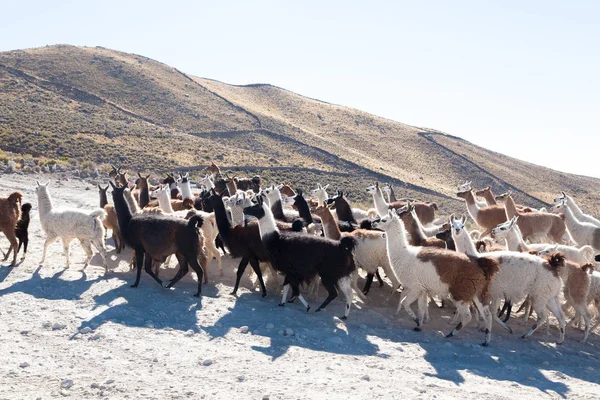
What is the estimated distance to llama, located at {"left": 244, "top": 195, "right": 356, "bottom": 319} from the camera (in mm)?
8648

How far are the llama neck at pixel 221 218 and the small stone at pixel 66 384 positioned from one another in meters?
4.66

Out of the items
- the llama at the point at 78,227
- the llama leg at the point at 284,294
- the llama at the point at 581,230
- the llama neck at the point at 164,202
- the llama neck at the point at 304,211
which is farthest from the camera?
the llama at the point at 581,230

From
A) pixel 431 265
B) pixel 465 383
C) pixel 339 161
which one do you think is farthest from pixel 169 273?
pixel 339 161

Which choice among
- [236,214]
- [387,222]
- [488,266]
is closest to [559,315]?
[488,266]

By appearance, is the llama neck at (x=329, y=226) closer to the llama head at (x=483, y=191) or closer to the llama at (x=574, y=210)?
the llama at (x=574, y=210)

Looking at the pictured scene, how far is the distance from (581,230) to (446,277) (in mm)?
6917

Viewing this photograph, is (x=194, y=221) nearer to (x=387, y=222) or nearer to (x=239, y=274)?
(x=239, y=274)

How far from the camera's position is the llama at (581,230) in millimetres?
12664

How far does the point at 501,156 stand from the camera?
72.6 metres

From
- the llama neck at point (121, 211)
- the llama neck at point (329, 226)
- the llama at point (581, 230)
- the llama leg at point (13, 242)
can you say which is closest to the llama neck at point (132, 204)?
the llama neck at point (121, 211)

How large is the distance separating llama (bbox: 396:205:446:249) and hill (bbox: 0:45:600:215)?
24921 mm

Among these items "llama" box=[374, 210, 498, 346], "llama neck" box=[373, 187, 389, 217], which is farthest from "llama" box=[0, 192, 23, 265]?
"llama neck" box=[373, 187, 389, 217]

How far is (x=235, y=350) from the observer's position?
670 cm

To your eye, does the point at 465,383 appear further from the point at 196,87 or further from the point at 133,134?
the point at 196,87
